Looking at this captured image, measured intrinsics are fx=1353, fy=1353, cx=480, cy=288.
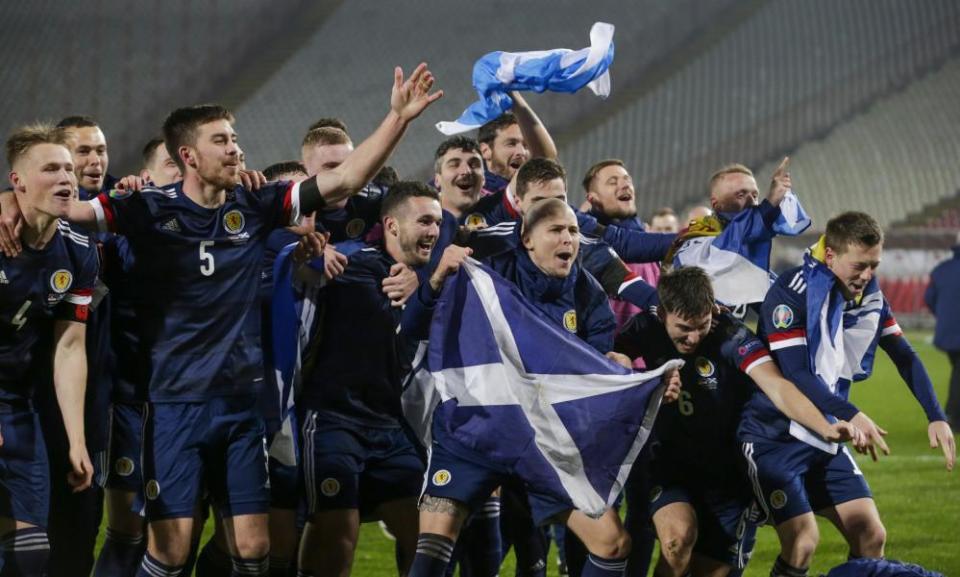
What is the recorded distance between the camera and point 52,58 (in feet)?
86.6

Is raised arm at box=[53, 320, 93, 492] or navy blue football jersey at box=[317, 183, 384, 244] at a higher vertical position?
navy blue football jersey at box=[317, 183, 384, 244]

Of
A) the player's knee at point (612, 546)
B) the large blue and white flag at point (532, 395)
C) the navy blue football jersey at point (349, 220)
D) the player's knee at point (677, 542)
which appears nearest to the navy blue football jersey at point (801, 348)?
the player's knee at point (677, 542)

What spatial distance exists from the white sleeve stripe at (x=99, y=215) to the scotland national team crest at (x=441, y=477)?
143 cm

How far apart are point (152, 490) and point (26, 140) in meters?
1.23

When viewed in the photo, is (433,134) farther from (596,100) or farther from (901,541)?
(901,541)

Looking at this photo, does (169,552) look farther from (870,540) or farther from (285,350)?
(870,540)

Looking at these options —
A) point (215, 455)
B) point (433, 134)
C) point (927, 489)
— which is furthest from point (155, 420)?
point (433, 134)

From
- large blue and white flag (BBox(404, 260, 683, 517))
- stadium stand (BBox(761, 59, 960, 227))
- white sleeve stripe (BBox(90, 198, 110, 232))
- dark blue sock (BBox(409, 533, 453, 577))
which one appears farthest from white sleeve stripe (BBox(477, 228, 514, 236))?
stadium stand (BBox(761, 59, 960, 227))

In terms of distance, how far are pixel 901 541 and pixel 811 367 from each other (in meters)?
2.66

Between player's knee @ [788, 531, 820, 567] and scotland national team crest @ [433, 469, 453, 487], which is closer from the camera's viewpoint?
scotland national team crest @ [433, 469, 453, 487]

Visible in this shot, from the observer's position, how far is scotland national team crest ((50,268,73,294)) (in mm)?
4484

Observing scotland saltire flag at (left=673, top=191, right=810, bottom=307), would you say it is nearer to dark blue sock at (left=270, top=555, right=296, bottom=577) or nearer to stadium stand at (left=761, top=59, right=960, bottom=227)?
dark blue sock at (left=270, top=555, right=296, bottom=577)

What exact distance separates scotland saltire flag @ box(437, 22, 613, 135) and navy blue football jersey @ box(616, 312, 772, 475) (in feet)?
3.91

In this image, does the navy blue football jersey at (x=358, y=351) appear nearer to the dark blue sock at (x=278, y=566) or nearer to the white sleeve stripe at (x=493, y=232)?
the white sleeve stripe at (x=493, y=232)
